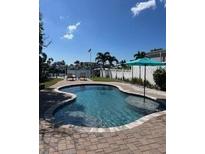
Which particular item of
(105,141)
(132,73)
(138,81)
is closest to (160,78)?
(138,81)

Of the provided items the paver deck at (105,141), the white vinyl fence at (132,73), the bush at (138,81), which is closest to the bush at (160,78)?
the white vinyl fence at (132,73)

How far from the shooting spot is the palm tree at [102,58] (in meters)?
36.2

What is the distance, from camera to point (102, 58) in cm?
3650

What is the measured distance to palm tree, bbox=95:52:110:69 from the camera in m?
36.2

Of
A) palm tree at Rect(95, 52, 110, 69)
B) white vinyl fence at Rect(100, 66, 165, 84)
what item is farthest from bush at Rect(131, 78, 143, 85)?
palm tree at Rect(95, 52, 110, 69)

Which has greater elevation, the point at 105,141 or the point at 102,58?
the point at 102,58

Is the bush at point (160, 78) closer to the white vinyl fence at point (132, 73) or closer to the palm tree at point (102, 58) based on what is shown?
the white vinyl fence at point (132, 73)

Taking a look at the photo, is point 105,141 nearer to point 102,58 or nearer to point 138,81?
point 138,81

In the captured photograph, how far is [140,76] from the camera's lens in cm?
1470

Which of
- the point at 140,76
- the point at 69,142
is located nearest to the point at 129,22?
the point at 140,76

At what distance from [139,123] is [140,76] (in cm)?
1056

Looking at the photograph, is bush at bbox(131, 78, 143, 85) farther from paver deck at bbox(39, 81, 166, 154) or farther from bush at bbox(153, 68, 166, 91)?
paver deck at bbox(39, 81, 166, 154)
